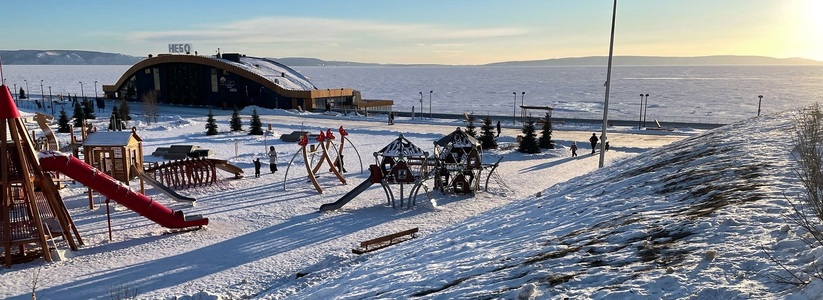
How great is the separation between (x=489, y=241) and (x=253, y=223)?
906cm

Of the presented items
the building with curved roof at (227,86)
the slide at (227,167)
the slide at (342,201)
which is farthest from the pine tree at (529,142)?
the building with curved roof at (227,86)

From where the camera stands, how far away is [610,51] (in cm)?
2253

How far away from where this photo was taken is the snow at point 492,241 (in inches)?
247

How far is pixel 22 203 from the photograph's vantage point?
14.6 metres

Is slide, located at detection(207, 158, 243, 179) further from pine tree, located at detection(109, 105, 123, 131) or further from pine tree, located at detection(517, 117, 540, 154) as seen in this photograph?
pine tree, located at detection(109, 105, 123, 131)

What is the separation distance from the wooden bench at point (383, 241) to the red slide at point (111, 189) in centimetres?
555

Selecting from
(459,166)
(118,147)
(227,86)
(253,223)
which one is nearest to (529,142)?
(459,166)

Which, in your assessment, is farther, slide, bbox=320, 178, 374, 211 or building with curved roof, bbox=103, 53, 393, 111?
building with curved roof, bbox=103, 53, 393, 111

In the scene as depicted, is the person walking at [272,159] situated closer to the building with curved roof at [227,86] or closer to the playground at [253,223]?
the playground at [253,223]

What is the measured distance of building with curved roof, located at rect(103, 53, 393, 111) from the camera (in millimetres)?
63281

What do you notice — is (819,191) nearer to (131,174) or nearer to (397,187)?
(397,187)

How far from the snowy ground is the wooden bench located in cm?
35


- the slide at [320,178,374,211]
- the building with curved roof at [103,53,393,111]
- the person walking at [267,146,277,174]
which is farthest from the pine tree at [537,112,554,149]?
the building with curved roof at [103,53,393,111]

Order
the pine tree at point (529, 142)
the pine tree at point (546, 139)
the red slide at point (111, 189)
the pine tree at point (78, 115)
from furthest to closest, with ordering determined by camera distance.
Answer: the pine tree at point (78, 115) → the pine tree at point (546, 139) → the pine tree at point (529, 142) → the red slide at point (111, 189)
